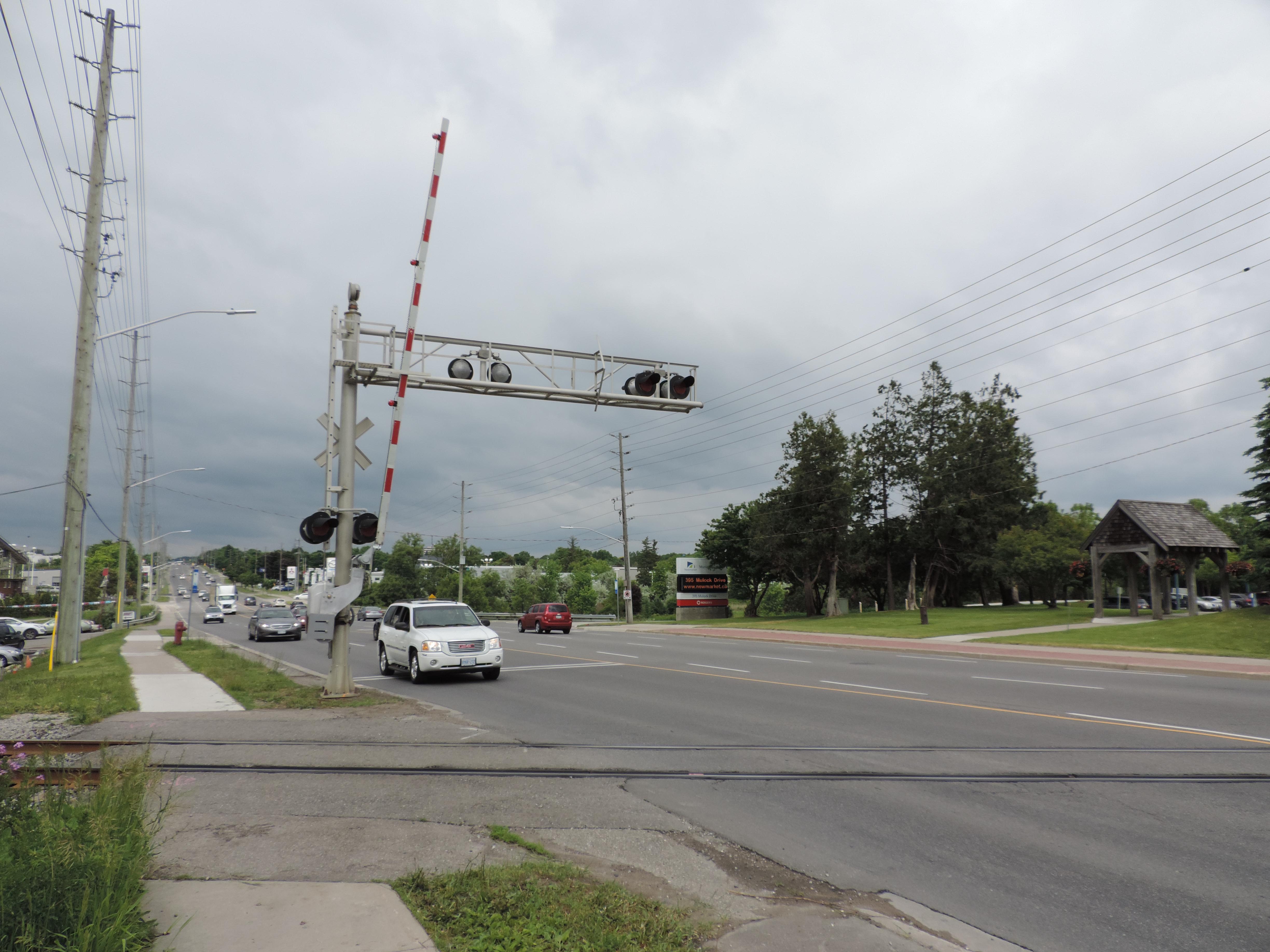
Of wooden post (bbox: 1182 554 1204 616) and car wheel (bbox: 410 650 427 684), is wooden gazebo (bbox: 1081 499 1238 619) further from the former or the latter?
car wheel (bbox: 410 650 427 684)

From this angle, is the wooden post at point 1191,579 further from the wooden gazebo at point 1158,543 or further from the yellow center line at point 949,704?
the yellow center line at point 949,704

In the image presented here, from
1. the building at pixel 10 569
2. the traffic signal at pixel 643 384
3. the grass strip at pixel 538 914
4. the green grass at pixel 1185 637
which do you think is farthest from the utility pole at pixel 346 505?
the building at pixel 10 569

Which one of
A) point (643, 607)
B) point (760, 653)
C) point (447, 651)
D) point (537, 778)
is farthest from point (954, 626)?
point (643, 607)

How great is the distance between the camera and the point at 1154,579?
108 feet

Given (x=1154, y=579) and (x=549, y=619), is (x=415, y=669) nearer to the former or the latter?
(x=549, y=619)

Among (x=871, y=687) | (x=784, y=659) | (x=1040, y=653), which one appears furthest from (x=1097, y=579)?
(x=871, y=687)

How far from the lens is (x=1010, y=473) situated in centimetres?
6128

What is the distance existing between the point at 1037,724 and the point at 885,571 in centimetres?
6076

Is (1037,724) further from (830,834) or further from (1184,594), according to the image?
(1184,594)

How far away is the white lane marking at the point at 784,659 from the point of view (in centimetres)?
2097

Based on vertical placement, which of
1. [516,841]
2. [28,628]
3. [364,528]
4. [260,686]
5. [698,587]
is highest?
[364,528]

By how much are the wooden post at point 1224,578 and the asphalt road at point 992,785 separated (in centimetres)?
2070

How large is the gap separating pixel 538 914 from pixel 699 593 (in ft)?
183

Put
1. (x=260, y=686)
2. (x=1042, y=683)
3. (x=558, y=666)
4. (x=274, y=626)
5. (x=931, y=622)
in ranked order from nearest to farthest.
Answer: (x=260, y=686), (x=1042, y=683), (x=558, y=666), (x=274, y=626), (x=931, y=622)
